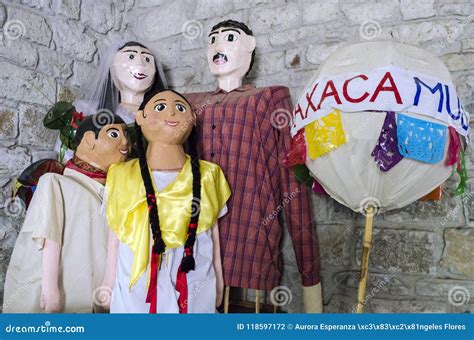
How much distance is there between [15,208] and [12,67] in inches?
22.2

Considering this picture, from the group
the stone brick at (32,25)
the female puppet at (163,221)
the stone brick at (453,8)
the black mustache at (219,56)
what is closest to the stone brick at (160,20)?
the stone brick at (32,25)

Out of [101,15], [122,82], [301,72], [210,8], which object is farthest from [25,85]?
[301,72]

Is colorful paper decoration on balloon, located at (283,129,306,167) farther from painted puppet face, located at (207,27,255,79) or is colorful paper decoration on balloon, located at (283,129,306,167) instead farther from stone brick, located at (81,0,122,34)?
stone brick, located at (81,0,122,34)

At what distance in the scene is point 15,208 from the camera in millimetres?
1828

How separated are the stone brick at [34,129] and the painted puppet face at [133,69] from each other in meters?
0.36

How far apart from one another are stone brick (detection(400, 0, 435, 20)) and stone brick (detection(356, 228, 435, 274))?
0.79 metres

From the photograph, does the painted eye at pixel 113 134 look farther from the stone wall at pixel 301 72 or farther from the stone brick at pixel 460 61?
the stone brick at pixel 460 61

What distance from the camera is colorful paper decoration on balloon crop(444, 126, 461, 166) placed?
119 centimetres

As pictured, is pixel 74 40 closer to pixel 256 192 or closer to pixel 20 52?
pixel 20 52

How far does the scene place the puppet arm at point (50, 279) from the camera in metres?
1.35

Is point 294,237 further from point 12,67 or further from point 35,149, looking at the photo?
point 12,67

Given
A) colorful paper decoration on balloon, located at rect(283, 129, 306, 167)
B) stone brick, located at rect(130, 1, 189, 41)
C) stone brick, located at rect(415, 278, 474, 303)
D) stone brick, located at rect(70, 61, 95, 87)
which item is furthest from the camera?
stone brick, located at rect(130, 1, 189, 41)

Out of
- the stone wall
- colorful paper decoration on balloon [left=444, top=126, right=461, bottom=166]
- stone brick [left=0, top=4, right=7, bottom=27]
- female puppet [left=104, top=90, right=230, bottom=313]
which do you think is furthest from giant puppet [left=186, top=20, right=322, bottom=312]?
stone brick [left=0, top=4, right=7, bottom=27]

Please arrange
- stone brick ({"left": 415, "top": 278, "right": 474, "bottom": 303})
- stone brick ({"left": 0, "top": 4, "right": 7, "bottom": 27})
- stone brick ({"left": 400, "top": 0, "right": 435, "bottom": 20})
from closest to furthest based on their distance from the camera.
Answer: stone brick ({"left": 415, "top": 278, "right": 474, "bottom": 303}) → stone brick ({"left": 400, "top": 0, "right": 435, "bottom": 20}) → stone brick ({"left": 0, "top": 4, "right": 7, "bottom": 27})
